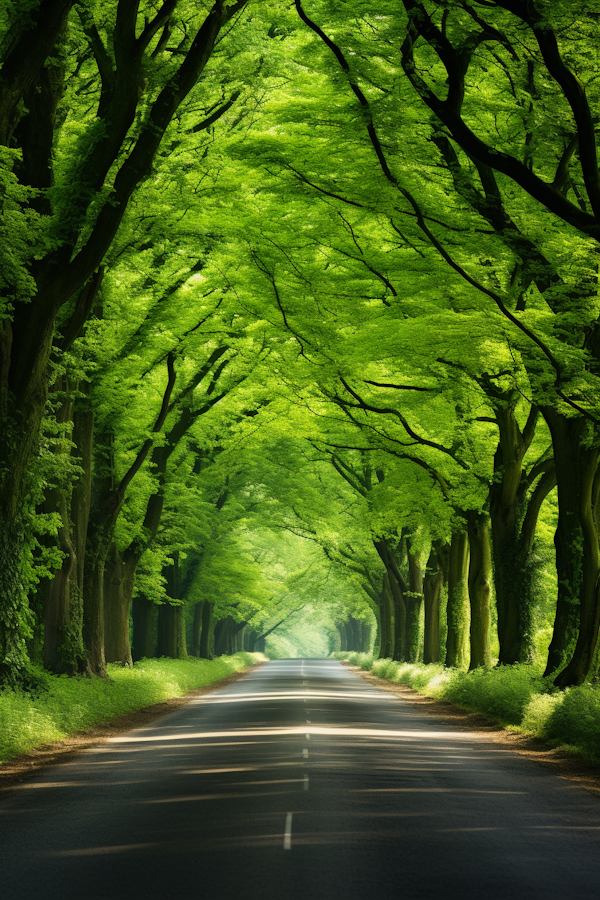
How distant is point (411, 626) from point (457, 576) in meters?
14.5

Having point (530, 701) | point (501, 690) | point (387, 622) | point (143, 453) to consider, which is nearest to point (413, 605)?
point (387, 622)

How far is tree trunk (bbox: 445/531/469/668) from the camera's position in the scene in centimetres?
3173

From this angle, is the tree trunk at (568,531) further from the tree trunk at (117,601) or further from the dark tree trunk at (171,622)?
the dark tree trunk at (171,622)

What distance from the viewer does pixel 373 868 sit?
7.34 meters

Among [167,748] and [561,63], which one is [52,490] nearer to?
[167,748]

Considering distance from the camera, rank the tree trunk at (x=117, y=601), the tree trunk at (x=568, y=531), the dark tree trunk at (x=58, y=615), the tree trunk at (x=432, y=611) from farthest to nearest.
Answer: the tree trunk at (x=432, y=611) → the tree trunk at (x=117, y=601) → the dark tree trunk at (x=58, y=615) → the tree trunk at (x=568, y=531)

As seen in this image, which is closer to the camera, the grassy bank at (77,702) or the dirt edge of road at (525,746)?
the dirt edge of road at (525,746)

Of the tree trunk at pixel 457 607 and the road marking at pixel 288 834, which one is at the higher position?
the tree trunk at pixel 457 607

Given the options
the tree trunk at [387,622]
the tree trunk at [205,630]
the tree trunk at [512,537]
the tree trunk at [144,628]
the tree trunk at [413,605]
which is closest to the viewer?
the tree trunk at [512,537]

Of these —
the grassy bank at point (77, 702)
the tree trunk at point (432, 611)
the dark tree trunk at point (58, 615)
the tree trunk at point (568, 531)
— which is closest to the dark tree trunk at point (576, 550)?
the tree trunk at point (568, 531)

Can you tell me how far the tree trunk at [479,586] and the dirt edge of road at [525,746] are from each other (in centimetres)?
191

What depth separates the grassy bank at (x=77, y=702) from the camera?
14.5m

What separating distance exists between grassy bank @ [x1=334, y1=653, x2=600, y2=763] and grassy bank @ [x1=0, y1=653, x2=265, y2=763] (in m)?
8.77

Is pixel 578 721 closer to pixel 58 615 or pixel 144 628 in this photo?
pixel 58 615
